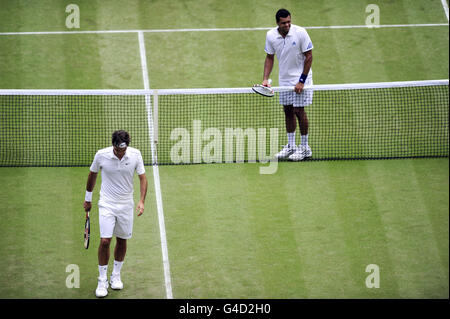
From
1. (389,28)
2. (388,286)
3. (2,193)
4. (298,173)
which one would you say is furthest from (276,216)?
(389,28)

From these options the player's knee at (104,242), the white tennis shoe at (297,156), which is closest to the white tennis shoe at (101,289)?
the player's knee at (104,242)

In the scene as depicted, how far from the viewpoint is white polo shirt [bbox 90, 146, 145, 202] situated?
8.10 metres

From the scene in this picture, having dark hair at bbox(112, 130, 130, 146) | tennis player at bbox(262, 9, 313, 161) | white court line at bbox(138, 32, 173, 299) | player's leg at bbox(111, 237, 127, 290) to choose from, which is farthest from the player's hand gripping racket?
player's leg at bbox(111, 237, 127, 290)

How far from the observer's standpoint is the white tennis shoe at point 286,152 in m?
11.8

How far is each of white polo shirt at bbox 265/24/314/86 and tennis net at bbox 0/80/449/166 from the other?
1.33 ft

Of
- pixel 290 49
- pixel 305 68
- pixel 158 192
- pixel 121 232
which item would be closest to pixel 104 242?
pixel 121 232

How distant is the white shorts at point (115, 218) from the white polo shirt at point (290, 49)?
421 cm

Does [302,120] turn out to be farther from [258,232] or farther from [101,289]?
[101,289]

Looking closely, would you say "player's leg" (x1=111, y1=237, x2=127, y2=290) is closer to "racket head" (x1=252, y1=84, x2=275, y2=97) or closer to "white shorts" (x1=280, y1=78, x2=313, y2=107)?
"racket head" (x1=252, y1=84, x2=275, y2=97)

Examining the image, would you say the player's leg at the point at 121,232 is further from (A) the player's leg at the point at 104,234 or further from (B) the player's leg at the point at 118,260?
(A) the player's leg at the point at 104,234

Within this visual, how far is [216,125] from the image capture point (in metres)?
12.7

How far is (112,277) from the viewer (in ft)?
27.7

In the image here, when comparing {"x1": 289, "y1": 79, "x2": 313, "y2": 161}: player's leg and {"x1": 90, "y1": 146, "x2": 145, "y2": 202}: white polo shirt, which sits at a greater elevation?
{"x1": 289, "y1": 79, "x2": 313, "y2": 161}: player's leg
